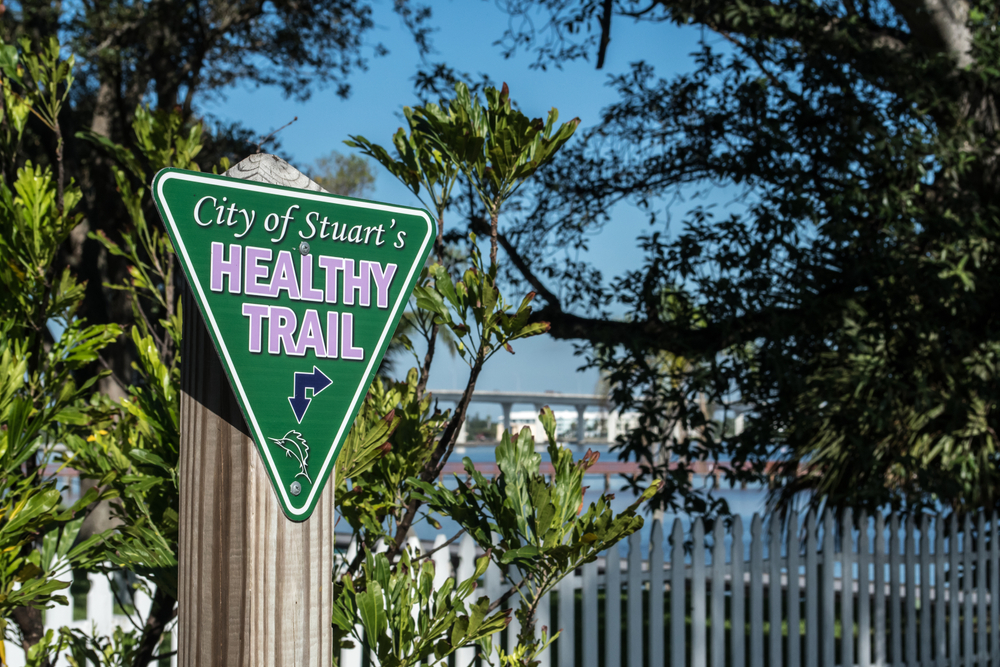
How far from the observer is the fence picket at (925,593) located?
609cm

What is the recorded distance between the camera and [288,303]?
4.54 feet

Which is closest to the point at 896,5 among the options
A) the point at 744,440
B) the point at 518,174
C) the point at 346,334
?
the point at 744,440

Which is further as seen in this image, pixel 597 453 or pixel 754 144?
pixel 754 144

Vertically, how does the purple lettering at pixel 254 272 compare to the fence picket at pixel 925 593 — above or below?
above

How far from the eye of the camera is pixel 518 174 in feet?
7.80

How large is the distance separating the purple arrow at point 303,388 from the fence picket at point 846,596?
529 centimetres

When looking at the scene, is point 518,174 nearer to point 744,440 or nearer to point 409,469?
point 409,469

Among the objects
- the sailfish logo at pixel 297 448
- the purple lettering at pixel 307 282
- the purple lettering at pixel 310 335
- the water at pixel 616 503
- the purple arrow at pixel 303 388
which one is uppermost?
the purple lettering at pixel 307 282

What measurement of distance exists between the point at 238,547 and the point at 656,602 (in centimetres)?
390

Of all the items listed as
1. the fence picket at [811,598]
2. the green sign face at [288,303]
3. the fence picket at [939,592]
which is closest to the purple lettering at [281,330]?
the green sign face at [288,303]

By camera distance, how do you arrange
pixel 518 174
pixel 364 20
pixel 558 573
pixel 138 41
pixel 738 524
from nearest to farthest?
pixel 558 573
pixel 518 174
pixel 738 524
pixel 138 41
pixel 364 20

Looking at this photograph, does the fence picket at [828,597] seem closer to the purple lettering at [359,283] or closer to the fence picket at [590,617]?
the fence picket at [590,617]

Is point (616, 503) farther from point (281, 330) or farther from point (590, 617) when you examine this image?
point (281, 330)

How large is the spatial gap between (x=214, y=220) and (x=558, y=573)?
132cm
